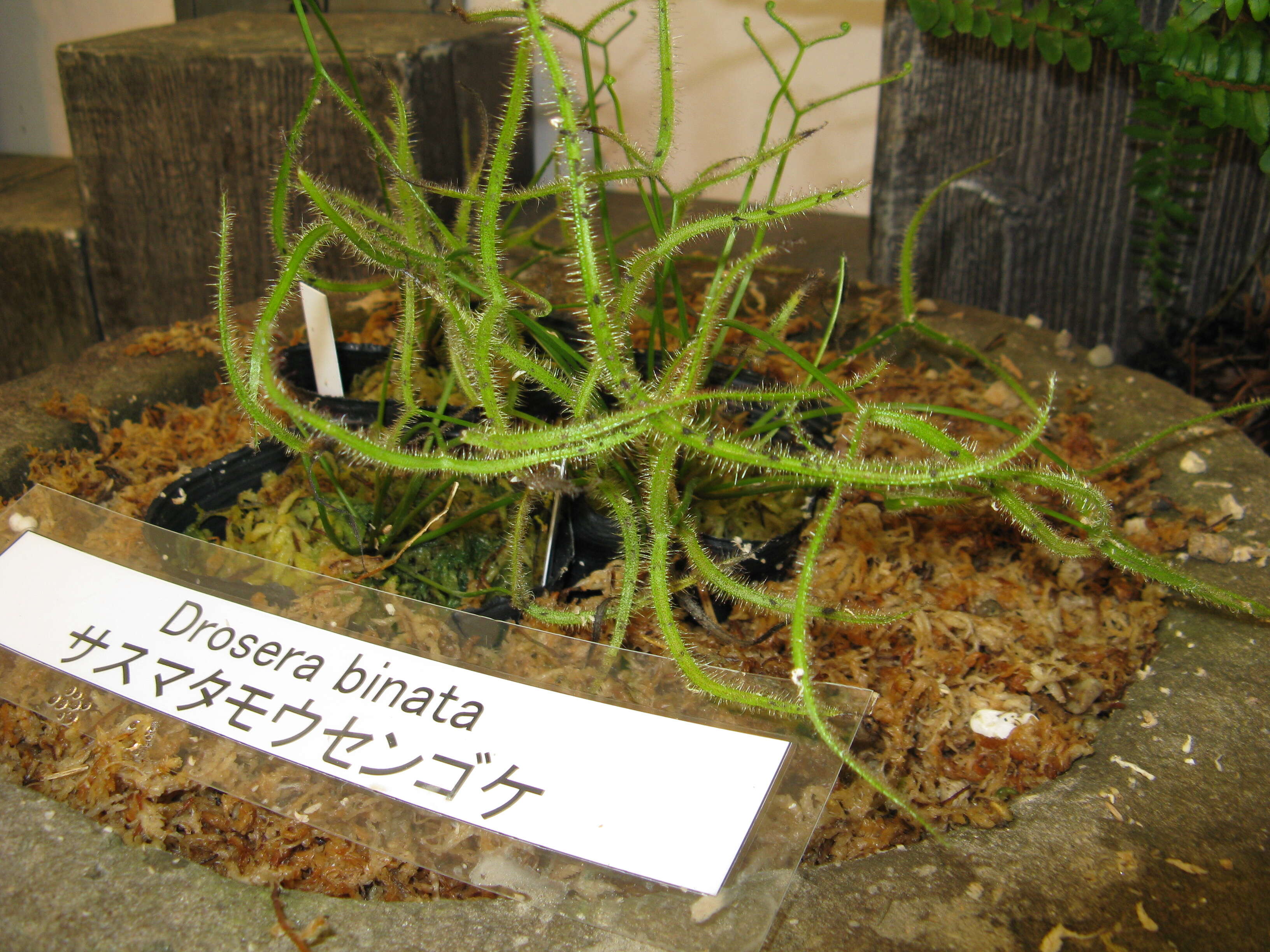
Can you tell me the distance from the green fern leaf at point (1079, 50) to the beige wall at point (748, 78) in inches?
26.7

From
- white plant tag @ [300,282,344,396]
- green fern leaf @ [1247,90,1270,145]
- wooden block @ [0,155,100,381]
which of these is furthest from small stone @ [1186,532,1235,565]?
wooden block @ [0,155,100,381]

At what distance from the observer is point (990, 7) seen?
117cm

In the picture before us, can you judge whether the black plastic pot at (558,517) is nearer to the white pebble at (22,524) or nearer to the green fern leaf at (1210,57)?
the white pebble at (22,524)

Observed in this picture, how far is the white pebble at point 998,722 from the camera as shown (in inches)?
28.2

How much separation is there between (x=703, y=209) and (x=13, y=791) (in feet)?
5.72

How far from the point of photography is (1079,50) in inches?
46.4

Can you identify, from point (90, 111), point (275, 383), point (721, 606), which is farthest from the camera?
point (90, 111)

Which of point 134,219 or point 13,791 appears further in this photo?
point 134,219

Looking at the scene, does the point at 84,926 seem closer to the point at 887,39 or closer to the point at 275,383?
the point at 275,383

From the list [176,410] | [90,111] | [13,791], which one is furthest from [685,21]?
[13,791]

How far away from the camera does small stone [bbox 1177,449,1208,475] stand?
39.1 inches

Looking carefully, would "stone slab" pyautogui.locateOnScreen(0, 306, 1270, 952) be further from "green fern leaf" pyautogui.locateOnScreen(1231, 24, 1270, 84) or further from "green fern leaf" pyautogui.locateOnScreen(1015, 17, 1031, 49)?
"green fern leaf" pyautogui.locateOnScreen(1015, 17, 1031, 49)

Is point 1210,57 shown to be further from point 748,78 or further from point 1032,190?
point 748,78

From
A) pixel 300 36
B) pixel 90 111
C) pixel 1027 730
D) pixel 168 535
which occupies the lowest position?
pixel 1027 730
